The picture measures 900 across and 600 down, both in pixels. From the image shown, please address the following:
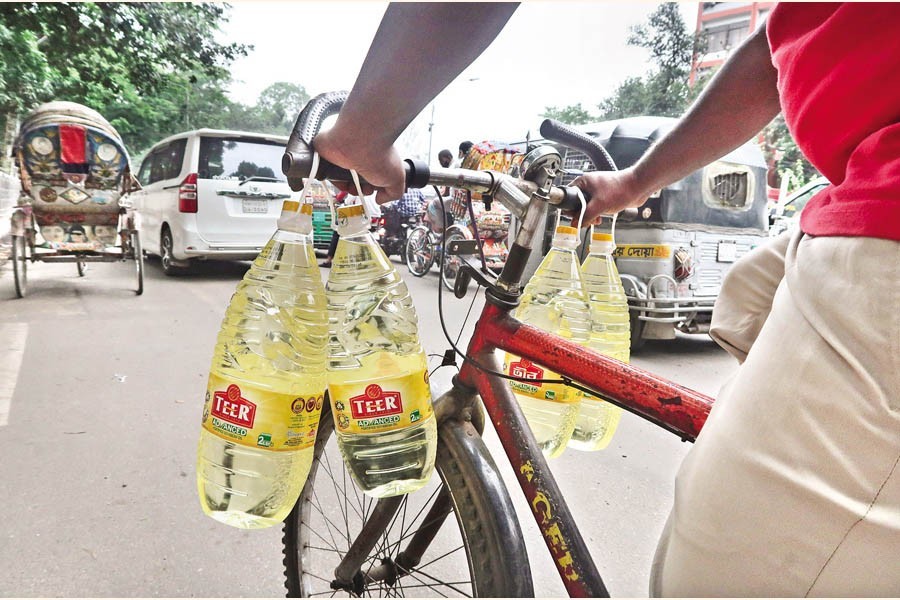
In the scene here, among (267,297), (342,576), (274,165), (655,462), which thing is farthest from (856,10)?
(274,165)

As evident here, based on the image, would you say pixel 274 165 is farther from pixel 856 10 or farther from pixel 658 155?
pixel 856 10

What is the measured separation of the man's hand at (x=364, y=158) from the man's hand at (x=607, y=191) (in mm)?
487

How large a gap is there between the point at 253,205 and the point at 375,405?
7626 mm

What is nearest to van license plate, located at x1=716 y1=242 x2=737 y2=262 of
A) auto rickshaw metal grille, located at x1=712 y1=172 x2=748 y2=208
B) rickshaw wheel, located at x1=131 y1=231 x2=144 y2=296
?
auto rickshaw metal grille, located at x1=712 y1=172 x2=748 y2=208

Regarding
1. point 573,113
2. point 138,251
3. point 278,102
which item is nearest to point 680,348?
point 138,251

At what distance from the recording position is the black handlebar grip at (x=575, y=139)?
1342mm

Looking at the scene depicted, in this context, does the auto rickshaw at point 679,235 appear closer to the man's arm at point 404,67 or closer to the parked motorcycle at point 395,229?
the man's arm at point 404,67

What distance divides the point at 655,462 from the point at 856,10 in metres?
2.99

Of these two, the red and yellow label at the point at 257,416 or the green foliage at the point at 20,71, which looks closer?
the red and yellow label at the point at 257,416

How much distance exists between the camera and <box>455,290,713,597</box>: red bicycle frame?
96 cm

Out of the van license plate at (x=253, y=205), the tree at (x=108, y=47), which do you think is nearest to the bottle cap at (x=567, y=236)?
the van license plate at (x=253, y=205)

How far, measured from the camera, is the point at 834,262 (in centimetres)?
70

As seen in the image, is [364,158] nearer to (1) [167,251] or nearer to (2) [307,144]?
(2) [307,144]

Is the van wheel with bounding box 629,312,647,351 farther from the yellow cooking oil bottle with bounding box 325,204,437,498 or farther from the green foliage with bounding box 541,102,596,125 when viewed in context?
the green foliage with bounding box 541,102,596,125
